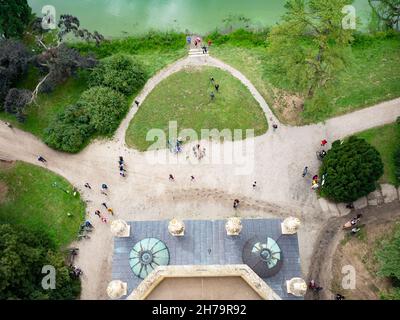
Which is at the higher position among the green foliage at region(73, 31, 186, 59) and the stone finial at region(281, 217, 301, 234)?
the green foliage at region(73, 31, 186, 59)

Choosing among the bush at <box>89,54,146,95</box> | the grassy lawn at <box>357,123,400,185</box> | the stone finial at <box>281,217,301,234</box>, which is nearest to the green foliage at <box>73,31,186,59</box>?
the bush at <box>89,54,146,95</box>

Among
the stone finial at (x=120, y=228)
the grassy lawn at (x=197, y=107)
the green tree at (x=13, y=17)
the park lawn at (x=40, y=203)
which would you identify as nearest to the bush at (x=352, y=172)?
the grassy lawn at (x=197, y=107)

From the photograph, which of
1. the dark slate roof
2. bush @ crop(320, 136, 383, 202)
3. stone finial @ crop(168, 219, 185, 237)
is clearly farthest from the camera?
bush @ crop(320, 136, 383, 202)

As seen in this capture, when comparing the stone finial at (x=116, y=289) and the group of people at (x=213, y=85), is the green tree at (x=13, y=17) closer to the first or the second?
the group of people at (x=213, y=85)

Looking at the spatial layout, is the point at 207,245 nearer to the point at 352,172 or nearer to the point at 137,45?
the point at 352,172

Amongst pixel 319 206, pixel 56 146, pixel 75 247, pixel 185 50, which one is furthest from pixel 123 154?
pixel 319 206

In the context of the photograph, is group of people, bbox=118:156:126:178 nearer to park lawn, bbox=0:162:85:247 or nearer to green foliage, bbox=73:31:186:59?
park lawn, bbox=0:162:85:247

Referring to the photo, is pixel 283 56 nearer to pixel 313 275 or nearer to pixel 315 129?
pixel 315 129
